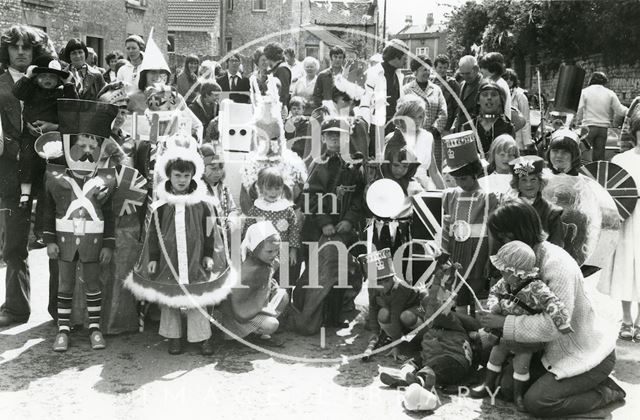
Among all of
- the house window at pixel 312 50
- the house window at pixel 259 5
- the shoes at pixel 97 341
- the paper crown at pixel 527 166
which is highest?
the house window at pixel 259 5

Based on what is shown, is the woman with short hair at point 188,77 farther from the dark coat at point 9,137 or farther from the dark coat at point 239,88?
the dark coat at point 9,137

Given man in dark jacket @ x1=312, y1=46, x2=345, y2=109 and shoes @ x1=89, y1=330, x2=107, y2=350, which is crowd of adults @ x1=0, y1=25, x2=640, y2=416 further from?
shoes @ x1=89, y1=330, x2=107, y2=350

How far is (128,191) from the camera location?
562 centimetres

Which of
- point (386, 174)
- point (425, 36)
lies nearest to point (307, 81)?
point (386, 174)

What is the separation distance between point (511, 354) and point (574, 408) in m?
0.48

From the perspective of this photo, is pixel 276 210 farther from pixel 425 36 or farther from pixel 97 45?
pixel 425 36

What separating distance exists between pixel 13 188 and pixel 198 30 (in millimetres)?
26565

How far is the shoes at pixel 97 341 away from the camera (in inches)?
206

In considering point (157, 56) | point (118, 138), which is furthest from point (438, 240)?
point (157, 56)

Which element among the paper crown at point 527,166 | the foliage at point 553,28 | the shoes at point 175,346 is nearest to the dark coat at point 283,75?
the shoes at point 175,346

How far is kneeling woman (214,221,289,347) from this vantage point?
5.43 m

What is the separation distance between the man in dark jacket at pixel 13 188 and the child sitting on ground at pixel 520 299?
374 cm

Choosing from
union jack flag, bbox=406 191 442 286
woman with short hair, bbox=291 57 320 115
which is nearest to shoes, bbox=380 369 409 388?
union jack flag, bbox=406 191 442 286

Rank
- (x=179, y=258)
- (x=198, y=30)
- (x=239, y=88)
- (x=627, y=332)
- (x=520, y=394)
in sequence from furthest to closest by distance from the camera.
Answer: (x=198, y=30) → (x=239, y=88) → (x=627, y=332) → (x=179, y=258) → (x=520, y=394)
